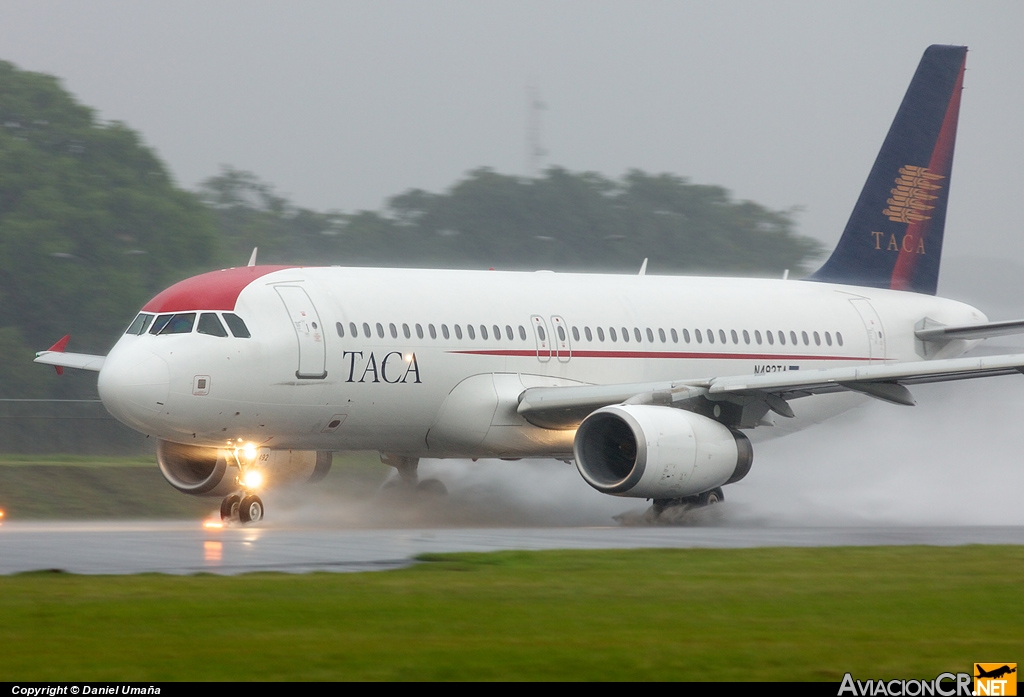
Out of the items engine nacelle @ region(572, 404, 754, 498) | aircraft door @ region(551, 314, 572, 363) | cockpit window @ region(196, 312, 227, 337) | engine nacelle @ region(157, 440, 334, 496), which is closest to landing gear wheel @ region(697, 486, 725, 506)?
engine nacelle @ region(572, 404, 754, 498)

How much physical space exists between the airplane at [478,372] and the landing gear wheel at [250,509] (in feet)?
0.07

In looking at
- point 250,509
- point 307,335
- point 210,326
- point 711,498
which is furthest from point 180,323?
point 711,498

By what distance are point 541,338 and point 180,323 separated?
605 centimetres

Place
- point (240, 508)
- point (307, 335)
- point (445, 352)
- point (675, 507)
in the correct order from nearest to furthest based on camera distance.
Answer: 1. point (240, 508)
2. point (307, 335)
3. point (445, 352)
4. point (675, 507)

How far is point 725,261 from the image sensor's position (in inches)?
3150

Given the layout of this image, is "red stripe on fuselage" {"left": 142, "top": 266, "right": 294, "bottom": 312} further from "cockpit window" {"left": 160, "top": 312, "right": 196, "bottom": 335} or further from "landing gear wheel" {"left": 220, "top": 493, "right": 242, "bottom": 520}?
"landing gear wheel" {"left": 220, "top": 493, "right": 242, "bottom": 520}

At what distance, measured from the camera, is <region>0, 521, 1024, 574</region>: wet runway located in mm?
14641

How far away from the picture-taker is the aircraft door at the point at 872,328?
2920 centimetres

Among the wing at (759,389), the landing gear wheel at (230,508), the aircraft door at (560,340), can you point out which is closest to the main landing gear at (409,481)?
the wing at (759,389)

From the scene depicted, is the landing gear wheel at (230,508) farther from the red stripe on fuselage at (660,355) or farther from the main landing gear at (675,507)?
the main landing gear at (675,507)

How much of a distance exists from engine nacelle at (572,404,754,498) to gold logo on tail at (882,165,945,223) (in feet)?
31.1

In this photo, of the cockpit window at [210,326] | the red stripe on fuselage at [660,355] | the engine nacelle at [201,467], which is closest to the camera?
the cockpit window at [210,326]

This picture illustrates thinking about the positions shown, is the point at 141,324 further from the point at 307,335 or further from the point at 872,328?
the point at 872,328

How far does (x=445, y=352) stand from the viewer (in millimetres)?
23328
